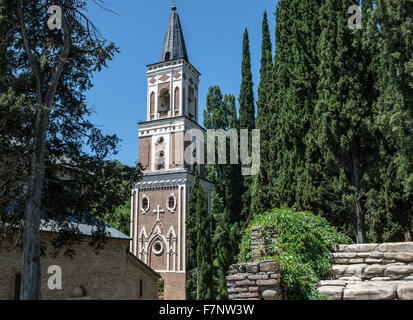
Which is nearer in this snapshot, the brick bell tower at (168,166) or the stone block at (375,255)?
the stone block at (375,255)

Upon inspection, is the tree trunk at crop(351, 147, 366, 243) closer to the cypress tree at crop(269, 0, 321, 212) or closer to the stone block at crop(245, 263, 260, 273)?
the cypress tree at crop(269, 0, 321, 212)

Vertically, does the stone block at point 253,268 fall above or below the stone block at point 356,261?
above

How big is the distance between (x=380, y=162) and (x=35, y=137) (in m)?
10.5

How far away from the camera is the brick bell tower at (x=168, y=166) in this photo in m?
27.9

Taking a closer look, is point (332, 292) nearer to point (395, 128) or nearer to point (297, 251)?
point (297, 251)

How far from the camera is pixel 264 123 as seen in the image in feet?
75.6

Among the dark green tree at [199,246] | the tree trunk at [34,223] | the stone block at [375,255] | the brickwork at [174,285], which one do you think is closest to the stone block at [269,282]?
the stone block at [375,255]

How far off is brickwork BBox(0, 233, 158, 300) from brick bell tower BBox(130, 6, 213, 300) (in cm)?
939

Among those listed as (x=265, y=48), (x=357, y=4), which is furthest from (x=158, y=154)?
(x=357, y=4)

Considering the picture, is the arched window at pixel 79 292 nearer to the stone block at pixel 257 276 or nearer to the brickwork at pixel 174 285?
the stone block at pixel 257 276

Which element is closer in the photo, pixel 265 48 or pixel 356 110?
pixel 356 110

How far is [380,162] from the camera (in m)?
12.1

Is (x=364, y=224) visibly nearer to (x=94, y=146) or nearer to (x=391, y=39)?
(x=391, y=39)

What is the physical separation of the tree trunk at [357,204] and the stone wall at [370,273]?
4996mm
